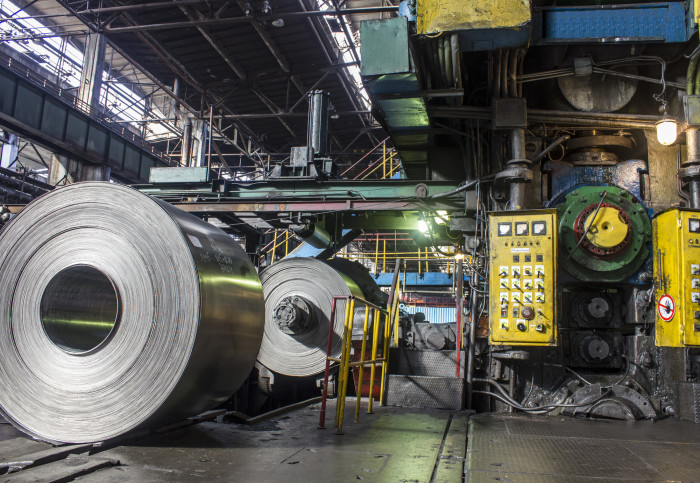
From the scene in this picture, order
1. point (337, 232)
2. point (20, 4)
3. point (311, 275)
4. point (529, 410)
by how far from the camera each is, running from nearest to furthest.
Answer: point (529, 410) → point (311, 275) → point (337, 232) → point (20, 4)

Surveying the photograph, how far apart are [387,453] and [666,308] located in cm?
387

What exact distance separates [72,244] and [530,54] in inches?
229

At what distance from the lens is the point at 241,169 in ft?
81.5

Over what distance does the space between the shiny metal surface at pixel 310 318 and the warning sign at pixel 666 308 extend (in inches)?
171

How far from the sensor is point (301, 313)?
8367mm

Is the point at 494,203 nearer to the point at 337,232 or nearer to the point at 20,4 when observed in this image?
the point at 337,232

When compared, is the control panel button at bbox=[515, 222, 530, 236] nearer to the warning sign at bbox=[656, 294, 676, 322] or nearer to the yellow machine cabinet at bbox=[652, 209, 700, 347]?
the yellow machine cabinet at bbox=[652, 209, 700, 347]

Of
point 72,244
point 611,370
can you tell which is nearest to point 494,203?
point 611,370

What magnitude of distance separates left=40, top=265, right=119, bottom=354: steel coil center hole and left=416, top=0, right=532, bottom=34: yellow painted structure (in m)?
4.07

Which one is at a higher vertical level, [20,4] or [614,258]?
[20,4]

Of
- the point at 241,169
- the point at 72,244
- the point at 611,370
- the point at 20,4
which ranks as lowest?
the point at 611,370

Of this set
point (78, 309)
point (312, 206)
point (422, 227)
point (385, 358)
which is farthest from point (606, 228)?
point (78, 309)

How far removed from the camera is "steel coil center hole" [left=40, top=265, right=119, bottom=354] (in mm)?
4098

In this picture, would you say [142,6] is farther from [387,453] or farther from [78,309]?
[387,453]
